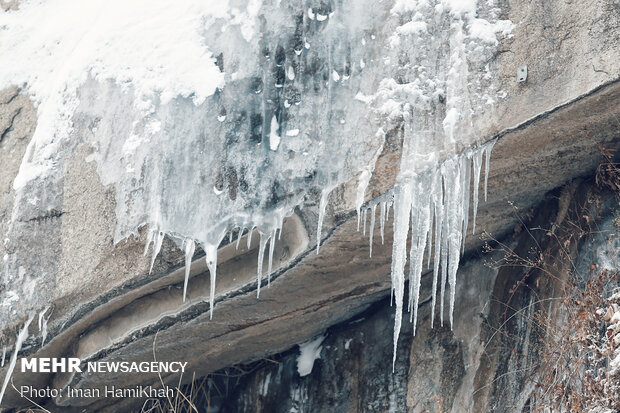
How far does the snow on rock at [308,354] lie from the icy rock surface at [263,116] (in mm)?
1112

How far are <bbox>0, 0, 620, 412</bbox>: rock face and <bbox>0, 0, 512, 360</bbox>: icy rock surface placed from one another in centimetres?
4

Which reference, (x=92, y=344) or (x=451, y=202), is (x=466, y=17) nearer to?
(x=451, y=202)

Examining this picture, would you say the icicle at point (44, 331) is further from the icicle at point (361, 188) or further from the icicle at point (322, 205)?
the icicle at point (361, 188)

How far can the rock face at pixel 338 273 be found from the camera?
3.42m

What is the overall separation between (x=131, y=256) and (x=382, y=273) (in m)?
1.25

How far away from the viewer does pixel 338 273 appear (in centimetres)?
405

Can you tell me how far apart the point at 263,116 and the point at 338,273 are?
33.6 inches

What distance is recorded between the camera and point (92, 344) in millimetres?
4227

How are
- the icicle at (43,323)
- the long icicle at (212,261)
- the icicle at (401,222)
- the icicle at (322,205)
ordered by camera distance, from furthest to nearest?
the icicle at (43,323)
the long icicle at (212,261)
the icicle at (322,205)
the icicle at (401,222)

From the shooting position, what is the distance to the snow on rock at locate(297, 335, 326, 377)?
476cm

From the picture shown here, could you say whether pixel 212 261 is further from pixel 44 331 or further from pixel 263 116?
pixel 44 331

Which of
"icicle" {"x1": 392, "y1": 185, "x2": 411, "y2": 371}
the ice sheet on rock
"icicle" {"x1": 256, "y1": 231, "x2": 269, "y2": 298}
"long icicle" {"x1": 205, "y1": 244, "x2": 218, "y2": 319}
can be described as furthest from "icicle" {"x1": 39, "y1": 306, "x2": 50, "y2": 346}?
"icicle" {"x1": 392, "y1": 185, "x2": 411, "y2": 371}

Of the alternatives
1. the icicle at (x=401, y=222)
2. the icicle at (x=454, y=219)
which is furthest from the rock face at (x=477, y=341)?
the icicle at (x=401, y=222)

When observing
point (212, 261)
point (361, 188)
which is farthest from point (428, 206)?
point (212, 261)
